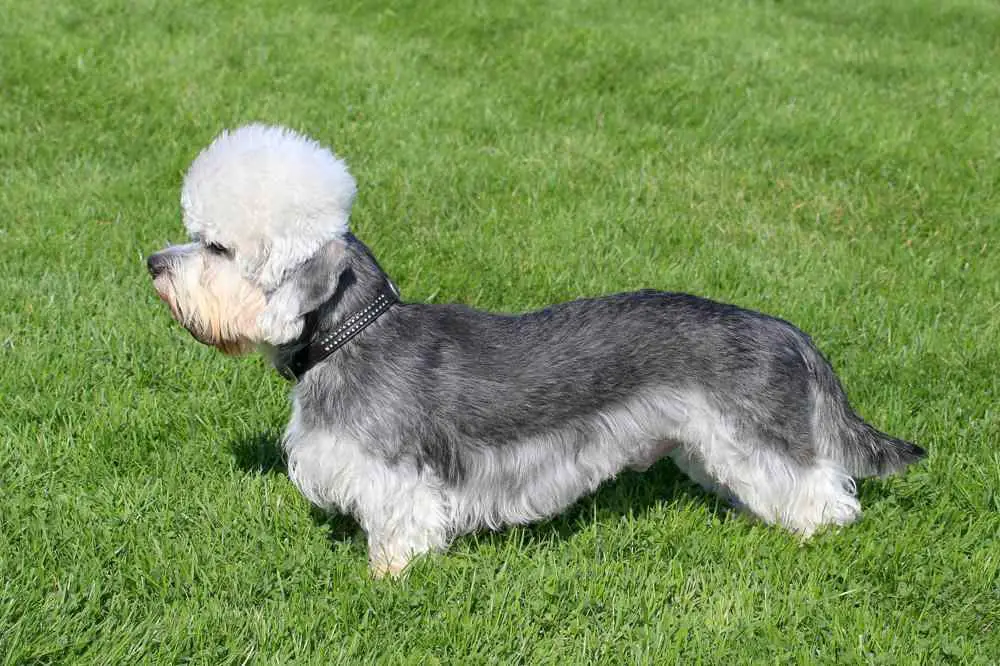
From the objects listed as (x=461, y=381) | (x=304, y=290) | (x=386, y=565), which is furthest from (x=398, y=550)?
(x=304, y=290)

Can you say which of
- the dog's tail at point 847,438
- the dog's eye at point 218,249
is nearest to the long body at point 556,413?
the dog's tail at point 847,438

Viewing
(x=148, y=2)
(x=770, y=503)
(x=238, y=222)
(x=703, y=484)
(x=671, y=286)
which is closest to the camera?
(x=238, y=222)

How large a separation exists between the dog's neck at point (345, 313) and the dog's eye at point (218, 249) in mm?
397

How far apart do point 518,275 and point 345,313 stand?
9.48 ft

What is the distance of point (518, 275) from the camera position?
690 centimetres

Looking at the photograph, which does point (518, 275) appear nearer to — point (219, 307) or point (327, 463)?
point (327, 463)

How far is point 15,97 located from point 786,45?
797 cm

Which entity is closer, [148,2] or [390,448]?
[390,448]

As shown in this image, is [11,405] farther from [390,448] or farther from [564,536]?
[564,536]

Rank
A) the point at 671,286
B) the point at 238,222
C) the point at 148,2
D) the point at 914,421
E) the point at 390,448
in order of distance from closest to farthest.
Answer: the point at 238,222, the point at 390,448, the point at 914,421, the point at 671,286, the point at 148,2

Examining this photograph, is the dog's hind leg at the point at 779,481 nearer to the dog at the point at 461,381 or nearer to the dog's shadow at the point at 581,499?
the dog at the point at 461,381

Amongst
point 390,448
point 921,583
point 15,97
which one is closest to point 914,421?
point 921,583

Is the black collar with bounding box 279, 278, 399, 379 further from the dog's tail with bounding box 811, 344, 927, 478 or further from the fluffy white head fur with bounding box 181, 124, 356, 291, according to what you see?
the dog's tail with bounding box 811, 344, 927, 478

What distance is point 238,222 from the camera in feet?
12.8
